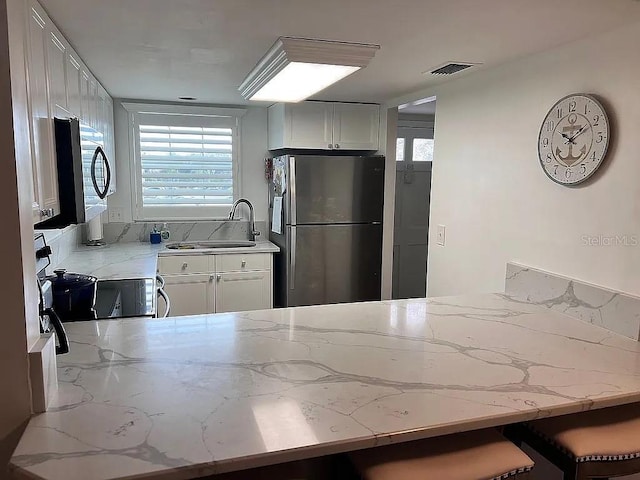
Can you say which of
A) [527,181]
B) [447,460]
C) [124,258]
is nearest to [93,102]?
[124,258]

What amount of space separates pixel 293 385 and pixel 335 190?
2.80 m

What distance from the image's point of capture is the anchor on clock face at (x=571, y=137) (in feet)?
6.86

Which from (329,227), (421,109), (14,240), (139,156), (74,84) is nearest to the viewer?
(14,240)

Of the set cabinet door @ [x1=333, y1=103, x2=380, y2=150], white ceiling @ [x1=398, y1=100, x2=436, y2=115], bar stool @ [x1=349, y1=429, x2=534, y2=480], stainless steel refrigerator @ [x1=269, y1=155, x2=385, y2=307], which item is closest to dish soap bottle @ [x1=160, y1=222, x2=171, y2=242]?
stainless steel refrigerator @ [x1=269, y1=155, x2=385, y2=307]

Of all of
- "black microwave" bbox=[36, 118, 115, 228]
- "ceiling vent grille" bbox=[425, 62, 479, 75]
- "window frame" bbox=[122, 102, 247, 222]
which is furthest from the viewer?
"window frame" bbox=[122, 102, 247, 222]

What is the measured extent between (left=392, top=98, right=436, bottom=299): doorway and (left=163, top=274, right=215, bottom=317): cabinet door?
1998mm

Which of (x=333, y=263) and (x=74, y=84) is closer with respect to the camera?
(x=74, y=84)

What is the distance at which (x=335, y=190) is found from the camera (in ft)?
13.4

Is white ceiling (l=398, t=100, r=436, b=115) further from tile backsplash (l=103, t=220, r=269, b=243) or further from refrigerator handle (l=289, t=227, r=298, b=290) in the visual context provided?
tile backsplash (l=103, t=220, r=269, b=243)

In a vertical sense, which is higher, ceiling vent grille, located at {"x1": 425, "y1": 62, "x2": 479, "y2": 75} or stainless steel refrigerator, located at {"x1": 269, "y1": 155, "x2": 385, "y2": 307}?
ceiling vent grille, located at {"x1": 425, "y1": 62, "x2": 479, "y2": 75}

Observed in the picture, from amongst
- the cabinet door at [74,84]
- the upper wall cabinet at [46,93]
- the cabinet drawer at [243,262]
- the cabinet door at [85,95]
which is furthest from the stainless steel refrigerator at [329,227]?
the upper wall cabinet at [46,93]

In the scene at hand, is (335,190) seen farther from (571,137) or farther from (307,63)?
(571,137)

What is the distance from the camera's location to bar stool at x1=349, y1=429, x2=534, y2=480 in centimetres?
127

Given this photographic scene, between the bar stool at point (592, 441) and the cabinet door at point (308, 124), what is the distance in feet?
9.90
